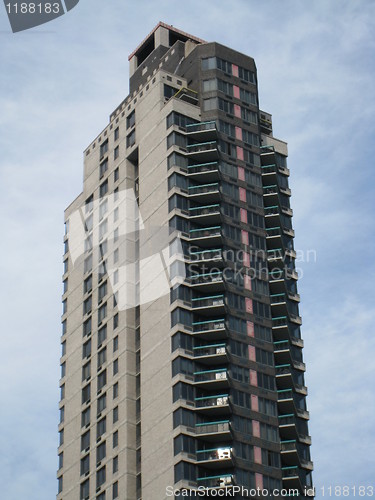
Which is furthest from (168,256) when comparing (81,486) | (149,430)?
(81,486)

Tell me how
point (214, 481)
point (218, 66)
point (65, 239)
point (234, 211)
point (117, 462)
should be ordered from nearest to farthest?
point (214, 481)
point (117, 462)
point (234, 211)
point (218, 66)
point (65, 239)

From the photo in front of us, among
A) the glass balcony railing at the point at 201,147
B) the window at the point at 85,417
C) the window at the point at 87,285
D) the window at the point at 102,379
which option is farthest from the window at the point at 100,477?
the glass balcony railing at the point at 201,147

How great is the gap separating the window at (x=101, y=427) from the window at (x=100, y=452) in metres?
1.81

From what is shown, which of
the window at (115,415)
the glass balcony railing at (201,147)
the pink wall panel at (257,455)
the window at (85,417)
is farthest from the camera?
the glass balcony railing at (201,147)

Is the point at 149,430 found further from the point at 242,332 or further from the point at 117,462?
the point at 242,332

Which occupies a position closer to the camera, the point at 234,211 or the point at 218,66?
the point at 234,211

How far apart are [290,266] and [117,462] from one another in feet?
127

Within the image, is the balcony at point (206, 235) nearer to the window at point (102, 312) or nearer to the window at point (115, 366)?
the window at point (102, 312)

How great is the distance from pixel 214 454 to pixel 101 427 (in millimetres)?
22700

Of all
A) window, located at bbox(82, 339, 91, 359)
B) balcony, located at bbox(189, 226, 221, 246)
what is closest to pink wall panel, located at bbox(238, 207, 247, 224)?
balcony, located at bbox(189, 226, 221, 246)

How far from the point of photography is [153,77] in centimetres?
17300

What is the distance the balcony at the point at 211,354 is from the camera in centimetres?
14612

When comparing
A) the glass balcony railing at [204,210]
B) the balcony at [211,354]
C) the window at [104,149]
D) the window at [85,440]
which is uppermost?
the window at [104,149]

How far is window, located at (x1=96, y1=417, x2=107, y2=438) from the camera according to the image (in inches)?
6137
